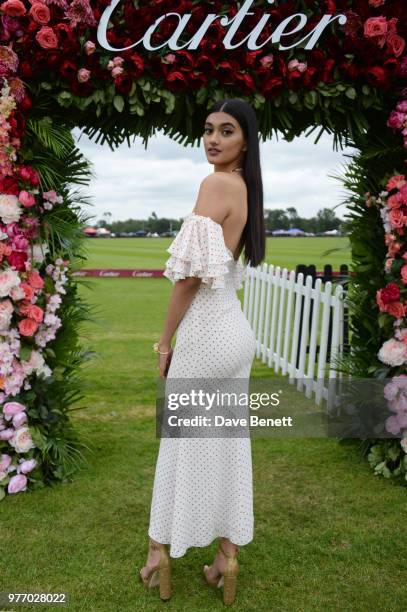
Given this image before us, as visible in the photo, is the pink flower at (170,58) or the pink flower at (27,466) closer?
the pink flower at (170,58)

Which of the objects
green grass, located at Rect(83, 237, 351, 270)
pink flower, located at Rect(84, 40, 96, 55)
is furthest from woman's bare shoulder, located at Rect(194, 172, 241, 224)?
green grass, located at Rect(83, 237, 351, 270)

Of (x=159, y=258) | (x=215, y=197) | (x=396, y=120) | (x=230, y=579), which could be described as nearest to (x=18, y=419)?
(x=230, y=579)

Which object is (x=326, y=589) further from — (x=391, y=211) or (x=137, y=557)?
(x=391, y=211)

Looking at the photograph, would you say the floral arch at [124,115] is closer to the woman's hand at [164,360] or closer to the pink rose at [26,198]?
the pink rose at [26,198]

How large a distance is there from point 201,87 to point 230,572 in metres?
2.80

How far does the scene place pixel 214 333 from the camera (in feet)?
8.87

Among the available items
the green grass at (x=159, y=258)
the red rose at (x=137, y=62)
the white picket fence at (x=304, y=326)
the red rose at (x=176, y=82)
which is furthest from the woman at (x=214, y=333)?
the green grass at (x=159, y=258)

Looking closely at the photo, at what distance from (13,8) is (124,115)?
895 millimetres

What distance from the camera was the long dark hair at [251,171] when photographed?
271 centimetres

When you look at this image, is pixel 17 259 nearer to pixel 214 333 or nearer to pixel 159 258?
pixel 214 333

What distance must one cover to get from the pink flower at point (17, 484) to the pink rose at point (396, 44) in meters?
3.71

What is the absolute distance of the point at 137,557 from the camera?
328cm

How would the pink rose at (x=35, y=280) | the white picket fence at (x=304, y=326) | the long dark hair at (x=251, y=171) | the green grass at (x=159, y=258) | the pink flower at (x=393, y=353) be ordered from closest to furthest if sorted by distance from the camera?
the long dark hair at (x=251, y=171) → the pink rose at (x=35, y=280) → the pink flower at (x=393, y=353) → the white picket fence at (x=304, y=326) → the green grass at (x=159, y=258)

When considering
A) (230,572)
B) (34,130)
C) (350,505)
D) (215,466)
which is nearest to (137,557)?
(230,572)
